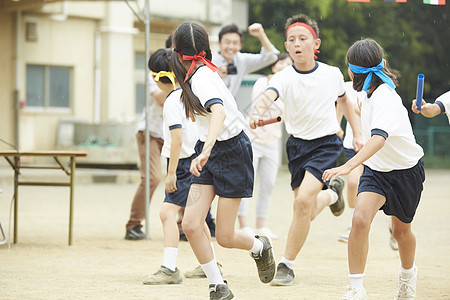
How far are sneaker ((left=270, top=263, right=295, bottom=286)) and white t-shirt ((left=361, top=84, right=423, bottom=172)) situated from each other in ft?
4.15

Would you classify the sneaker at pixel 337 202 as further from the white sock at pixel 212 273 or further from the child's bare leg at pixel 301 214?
the white sock at pixel 212 273

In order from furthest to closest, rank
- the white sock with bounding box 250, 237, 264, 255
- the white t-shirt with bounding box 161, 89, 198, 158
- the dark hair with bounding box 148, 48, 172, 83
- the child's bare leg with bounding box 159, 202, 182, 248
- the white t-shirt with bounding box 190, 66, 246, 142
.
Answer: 1. the dark hair with bounding box 148, 48, 172, 83
2. the child's bare leg with bounding box 159, 202, 182, 248
3. the white t-shirt with bounding box 161, 89, 198, 158
4. the white sock with bounding box 250, 237, 264, 255
5. the white t-shirt with bounding box 190, 66, 246, 142

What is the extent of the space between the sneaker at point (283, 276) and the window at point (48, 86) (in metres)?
15.1

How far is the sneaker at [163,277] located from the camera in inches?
225

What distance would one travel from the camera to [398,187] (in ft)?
16.0

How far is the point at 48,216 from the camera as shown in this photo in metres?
10.4

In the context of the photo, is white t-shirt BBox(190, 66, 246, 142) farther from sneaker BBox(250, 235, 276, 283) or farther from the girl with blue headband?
sneaker BBox(250, 235, 276, 283)

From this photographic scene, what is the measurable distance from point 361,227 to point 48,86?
16.4m

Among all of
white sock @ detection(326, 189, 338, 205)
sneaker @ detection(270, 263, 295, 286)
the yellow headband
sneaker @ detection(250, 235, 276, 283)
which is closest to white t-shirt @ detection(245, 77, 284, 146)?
white sock @ detection(326, 189, 338, 205)

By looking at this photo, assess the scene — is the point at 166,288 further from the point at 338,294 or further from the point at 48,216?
the point at 48,216

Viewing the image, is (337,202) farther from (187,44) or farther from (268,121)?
(187,44)

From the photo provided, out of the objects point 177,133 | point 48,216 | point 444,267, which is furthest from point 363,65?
point 48,216

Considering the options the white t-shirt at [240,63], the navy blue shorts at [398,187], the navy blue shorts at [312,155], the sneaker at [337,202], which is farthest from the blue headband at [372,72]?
the white t-shirt at [240,63]

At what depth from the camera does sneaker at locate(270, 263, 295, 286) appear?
5759 mm
